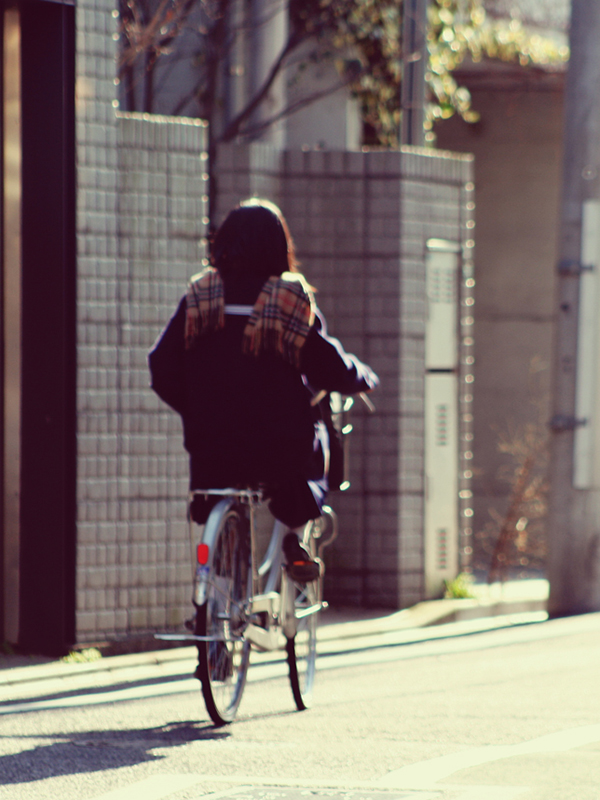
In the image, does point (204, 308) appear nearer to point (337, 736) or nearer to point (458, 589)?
point (337, 736)

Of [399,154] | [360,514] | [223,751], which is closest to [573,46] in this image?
[399,154]

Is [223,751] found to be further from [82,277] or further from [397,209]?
[397,209]

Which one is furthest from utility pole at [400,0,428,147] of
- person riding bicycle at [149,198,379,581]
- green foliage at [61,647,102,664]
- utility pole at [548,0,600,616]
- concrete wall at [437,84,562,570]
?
person riding bicycle at [149,198,379,581]

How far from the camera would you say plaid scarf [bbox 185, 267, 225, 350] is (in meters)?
5.50

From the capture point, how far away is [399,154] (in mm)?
8922

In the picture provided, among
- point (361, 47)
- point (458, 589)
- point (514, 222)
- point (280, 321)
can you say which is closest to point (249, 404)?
point (280, 321)

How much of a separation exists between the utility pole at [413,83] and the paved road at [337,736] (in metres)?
4.41

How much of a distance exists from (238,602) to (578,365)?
4793 millimetres

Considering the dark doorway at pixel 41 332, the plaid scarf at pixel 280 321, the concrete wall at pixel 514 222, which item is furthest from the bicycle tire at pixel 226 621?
the concrete wall at pixel 514 222

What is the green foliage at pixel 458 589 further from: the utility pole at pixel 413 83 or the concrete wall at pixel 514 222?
the concrete wall at pixel 514 222

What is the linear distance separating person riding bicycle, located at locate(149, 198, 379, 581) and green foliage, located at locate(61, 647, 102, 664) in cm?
167

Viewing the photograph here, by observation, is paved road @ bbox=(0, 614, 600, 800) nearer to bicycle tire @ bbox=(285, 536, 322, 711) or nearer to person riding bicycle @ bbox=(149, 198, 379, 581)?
bicycle tire @ bbox=(285, 536, 322, 711)

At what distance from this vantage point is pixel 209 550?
5.20 metres

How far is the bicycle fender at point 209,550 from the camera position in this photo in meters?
5.18
